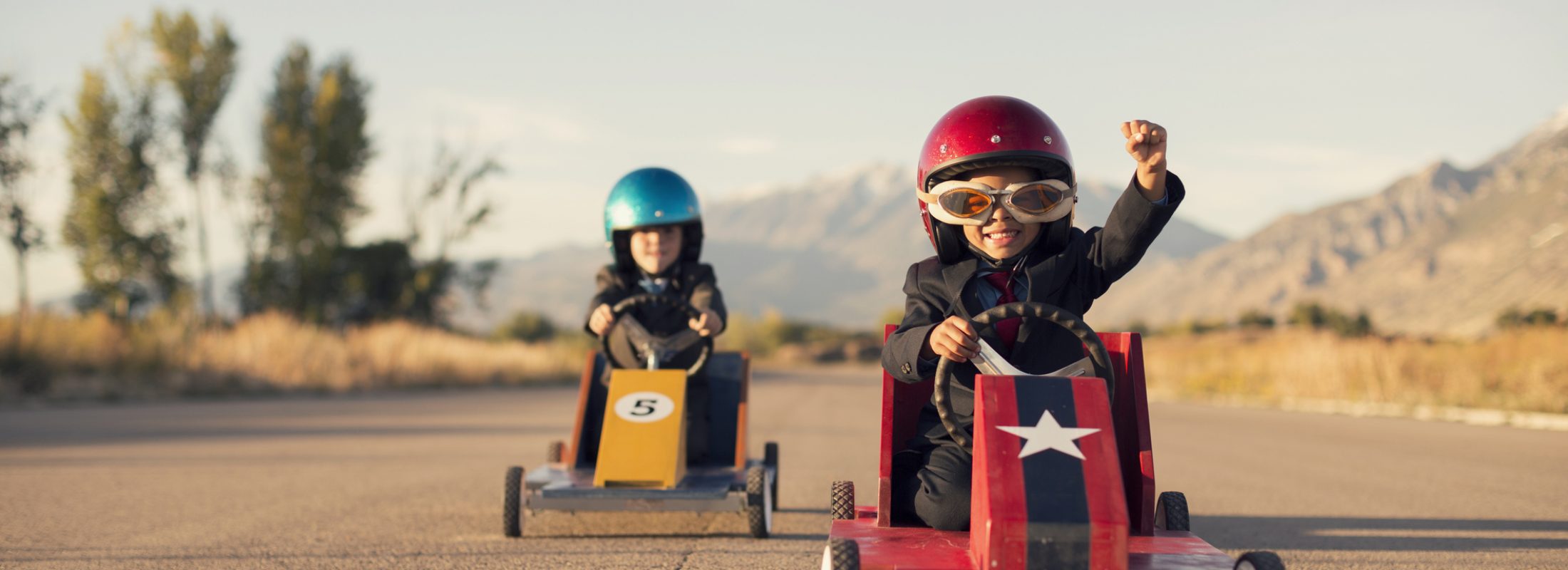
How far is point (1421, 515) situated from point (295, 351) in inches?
758

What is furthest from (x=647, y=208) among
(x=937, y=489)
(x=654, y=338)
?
(x=937, y=489)

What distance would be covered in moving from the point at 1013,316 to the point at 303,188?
124ft

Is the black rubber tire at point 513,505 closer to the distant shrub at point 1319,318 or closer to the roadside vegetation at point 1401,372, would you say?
the roadside vegetation at point 1401,372

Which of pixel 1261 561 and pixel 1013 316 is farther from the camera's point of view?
pixel 1013 316

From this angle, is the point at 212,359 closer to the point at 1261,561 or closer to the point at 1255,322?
the point at 1261,561

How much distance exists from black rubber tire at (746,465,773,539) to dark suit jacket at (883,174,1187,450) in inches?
61.4

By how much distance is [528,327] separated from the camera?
2311 inches

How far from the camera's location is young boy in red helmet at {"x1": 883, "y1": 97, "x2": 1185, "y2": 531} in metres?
3.71

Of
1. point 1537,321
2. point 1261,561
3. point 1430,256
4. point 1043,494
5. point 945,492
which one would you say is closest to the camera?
point 1261,561

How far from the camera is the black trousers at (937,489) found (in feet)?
12.0

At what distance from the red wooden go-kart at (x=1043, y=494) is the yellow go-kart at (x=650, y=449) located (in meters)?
1.73

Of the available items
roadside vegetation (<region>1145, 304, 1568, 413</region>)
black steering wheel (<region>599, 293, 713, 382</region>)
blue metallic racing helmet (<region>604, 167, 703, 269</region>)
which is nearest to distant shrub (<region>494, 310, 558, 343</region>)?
roadside vegetation (<region>1145, 304, 1568, 413</region>)

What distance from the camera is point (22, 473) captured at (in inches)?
312

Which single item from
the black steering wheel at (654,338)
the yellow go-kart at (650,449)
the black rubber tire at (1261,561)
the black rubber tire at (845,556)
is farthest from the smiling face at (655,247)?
the black rubber tire at (1261,561)
